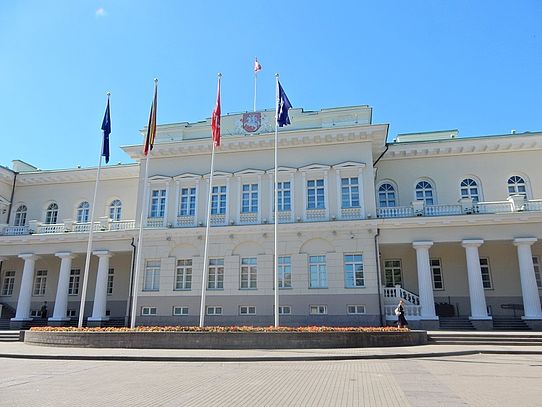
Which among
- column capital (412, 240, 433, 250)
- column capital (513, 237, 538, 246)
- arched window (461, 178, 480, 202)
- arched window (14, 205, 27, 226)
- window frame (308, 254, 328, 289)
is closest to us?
column capital (513, 237, 538, 246)

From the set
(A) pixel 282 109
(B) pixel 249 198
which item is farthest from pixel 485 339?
(B) pixel 249 198

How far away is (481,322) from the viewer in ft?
68.1

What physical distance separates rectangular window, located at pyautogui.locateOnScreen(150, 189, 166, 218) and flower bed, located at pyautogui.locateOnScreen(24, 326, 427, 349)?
34.9 feet

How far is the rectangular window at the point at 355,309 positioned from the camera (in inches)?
882

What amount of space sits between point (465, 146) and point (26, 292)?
97.1 feet

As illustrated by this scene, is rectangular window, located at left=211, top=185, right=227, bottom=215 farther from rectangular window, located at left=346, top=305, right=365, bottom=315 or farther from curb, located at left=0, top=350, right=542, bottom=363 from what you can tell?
curb, located at left=0, top=350, right=542, bottom=363

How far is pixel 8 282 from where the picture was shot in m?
30.5

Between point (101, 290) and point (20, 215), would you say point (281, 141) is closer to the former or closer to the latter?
point (101, 290)

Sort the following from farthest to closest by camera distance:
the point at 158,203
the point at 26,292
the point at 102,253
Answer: the point at 158,203 < the point at 26,292 < the point at 102,253

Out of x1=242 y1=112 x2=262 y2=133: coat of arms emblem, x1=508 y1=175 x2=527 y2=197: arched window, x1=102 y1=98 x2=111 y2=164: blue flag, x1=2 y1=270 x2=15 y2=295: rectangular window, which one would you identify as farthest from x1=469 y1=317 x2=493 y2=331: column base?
x1=2 y1=270 x2=15 y2=295: rectangular window

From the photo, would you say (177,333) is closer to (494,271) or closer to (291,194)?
(291,194)

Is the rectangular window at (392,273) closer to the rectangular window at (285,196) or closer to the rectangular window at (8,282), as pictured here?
the rectangular window at (285,196)

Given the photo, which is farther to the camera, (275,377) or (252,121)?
(252,121)

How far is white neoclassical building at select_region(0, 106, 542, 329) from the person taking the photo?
22.4 m
